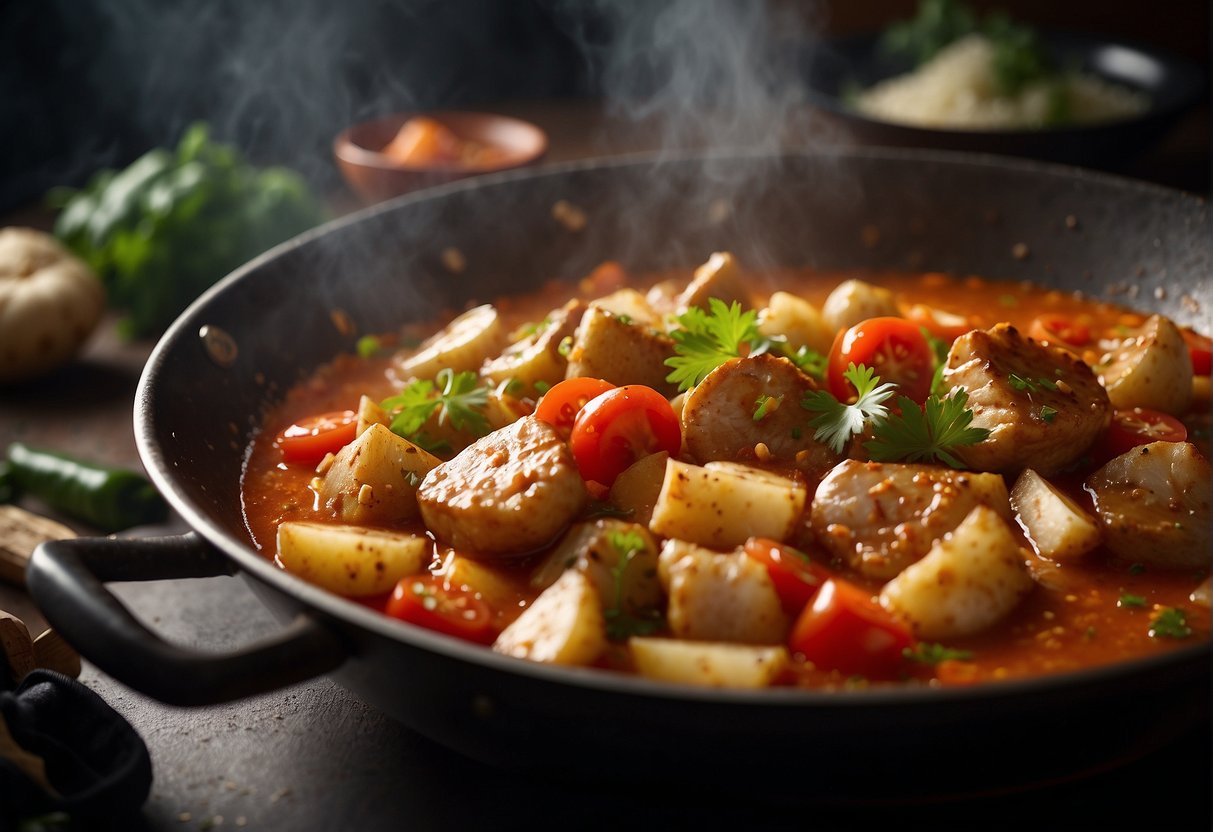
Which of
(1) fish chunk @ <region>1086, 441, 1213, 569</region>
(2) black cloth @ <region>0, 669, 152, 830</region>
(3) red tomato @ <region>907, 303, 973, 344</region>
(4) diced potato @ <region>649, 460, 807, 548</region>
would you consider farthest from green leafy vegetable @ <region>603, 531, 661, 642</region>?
(3) red tomato @ <region>907, 303, 973, 344</region>

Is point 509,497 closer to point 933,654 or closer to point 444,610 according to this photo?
point 444,610

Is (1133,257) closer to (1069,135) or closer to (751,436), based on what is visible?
(1069,135)

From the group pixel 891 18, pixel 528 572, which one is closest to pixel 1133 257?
pixel 528 572

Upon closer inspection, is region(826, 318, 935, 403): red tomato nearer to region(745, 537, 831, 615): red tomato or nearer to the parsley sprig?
region(745, 537, 831, 615): red tomato

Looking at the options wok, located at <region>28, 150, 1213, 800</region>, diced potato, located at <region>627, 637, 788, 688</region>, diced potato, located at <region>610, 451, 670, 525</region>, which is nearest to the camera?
wok, located at <region>28, 150, 1213, 800</region>

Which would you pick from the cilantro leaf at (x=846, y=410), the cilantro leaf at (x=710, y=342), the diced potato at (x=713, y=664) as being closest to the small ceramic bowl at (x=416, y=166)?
the cilantro leaf at (x=710, y=342)

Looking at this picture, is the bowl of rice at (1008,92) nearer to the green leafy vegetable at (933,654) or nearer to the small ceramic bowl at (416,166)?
the small ceramic bowl at (416,166)

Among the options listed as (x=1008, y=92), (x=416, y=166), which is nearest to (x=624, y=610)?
(x=416, y=166)
